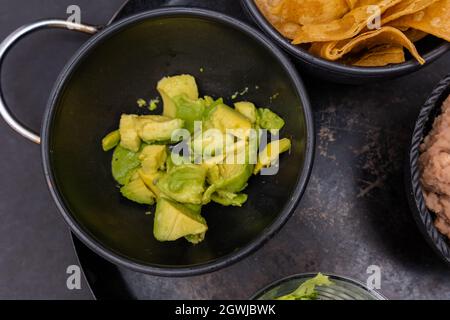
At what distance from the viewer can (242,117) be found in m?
1.02

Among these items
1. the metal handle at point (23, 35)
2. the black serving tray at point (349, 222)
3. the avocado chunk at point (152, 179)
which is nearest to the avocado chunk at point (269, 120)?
the black serving tray at point (349, 222)

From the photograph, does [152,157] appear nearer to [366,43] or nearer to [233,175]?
[233,175]

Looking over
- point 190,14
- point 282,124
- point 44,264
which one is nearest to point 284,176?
point 282,124

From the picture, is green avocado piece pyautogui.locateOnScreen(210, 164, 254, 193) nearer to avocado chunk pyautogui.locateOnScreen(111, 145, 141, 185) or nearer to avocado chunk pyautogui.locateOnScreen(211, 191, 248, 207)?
avocado chunk pyautogui.locateOnScreen(211, 191, 248, 207)

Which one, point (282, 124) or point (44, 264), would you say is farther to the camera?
point (44, 264)

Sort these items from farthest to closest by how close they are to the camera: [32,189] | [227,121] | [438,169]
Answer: [32,189]
[227,121]
[438,169]

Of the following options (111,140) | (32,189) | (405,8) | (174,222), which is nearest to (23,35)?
(111,140)

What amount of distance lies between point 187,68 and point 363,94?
1.19ft

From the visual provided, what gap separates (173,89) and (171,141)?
0.34 feet

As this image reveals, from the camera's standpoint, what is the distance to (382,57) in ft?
3.16

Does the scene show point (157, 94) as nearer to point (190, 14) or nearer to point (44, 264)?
point (190, 14)

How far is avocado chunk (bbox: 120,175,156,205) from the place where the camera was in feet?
3.39

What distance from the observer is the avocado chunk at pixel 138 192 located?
40.7 inches

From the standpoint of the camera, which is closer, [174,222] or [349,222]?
[174,222]
